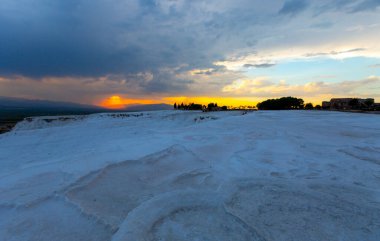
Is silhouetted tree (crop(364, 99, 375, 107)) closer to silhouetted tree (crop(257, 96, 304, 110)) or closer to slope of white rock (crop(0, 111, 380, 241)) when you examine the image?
silhouetted tree (crop(257, 96, 304, 110))

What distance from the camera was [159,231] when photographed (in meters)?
2.45

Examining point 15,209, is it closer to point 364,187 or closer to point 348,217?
point 348,217

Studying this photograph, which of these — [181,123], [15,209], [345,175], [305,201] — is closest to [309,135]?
[345,175]

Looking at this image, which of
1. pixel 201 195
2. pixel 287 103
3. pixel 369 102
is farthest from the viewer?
pixel 287 103

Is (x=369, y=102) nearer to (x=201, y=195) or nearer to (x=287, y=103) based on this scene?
(x=287, y=103)

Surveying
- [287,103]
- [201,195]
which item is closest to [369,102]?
[287,103]

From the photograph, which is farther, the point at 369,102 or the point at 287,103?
the point at 287,103

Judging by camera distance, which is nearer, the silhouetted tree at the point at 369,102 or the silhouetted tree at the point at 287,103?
the silhouetted tree at the point at 369,102

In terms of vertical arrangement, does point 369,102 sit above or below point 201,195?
above

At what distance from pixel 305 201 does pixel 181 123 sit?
15.5m

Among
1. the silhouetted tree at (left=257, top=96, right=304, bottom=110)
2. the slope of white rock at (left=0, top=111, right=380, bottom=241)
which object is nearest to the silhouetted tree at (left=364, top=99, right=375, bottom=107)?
the silhouetted tree at (left=257, top=96, right=304, bottom=110)

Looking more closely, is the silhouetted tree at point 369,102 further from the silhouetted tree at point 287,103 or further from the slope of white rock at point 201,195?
the slope of white rock at point 201,195

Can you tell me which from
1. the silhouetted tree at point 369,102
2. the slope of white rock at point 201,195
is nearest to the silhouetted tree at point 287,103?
the silhouetted tree at point 369,102

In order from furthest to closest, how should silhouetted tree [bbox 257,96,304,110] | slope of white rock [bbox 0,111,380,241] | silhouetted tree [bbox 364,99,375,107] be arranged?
silhouetted tree [bbox 257,96,304,110]
silhouetted tree [bbox 364,99,375,107]
slope of white rock [bbox 0,111,380,241]
